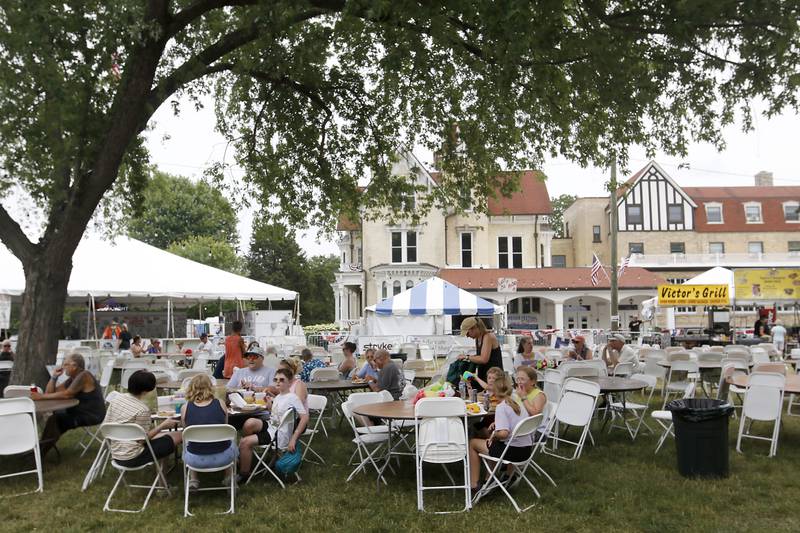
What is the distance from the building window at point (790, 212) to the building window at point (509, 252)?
71.4ft

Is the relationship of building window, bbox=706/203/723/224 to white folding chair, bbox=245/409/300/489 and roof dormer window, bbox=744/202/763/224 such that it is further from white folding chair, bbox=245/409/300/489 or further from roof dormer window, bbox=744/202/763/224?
white folding chair, bbox=245/409/300/489

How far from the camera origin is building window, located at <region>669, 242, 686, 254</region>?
4594 cm

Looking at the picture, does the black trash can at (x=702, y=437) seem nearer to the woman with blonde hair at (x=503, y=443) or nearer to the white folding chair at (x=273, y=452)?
the woman with blonde hair at (x=503, y=443)

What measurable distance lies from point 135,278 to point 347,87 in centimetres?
1134

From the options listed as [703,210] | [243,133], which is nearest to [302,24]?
[243,133]

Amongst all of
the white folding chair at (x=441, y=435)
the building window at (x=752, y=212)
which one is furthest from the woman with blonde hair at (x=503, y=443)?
the building window at (x=752, y=212)

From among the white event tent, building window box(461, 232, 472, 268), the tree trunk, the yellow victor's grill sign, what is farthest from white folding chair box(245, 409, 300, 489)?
building window box(461, 232, 472, 268)

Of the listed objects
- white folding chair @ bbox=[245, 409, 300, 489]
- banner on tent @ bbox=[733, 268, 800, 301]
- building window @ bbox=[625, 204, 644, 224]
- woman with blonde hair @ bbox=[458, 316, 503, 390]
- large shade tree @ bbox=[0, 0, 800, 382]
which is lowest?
white folding chair @ bbox=[245, 409, 300, 489]

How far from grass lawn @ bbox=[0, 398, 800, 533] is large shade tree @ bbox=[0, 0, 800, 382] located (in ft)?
12.9

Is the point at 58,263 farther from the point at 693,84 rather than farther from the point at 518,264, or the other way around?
the point at 518,264

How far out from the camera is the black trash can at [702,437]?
270 inches

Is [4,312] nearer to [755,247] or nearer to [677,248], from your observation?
[677,248]

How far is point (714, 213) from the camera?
156 ft

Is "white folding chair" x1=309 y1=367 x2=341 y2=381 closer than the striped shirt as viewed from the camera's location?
No
